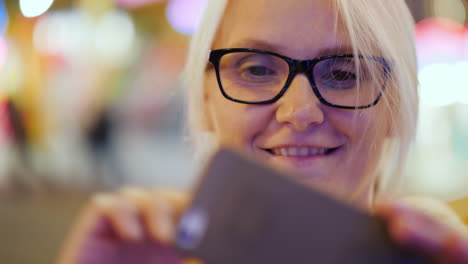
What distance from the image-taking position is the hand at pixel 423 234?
0.93 feet

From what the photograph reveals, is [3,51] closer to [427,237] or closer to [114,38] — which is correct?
[114,38]

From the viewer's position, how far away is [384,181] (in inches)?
27.5

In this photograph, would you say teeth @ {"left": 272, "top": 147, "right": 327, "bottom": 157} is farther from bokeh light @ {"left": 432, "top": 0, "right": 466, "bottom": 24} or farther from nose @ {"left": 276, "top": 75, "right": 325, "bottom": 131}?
bokeh light @ {"left": 432, "top": 0, "right": 466, "bottom": 24}

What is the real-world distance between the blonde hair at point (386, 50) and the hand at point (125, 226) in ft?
0.93

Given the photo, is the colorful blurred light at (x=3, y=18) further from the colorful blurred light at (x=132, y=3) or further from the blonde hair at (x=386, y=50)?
the blonde hair at (x=386, y=50)

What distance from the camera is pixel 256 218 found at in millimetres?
302

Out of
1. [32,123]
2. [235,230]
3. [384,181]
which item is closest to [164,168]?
[32,123]

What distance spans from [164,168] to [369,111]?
3226mm

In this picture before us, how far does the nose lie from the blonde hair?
8 cm

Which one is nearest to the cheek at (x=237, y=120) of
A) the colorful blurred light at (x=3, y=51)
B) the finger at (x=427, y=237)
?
the finger at (x=427, y=237)

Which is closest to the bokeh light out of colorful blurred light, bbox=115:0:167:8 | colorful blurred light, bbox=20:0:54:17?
colorful blurred light, bbox=20:0:54:17

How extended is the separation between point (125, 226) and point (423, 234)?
0.25m

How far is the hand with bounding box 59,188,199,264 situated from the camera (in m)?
0.39

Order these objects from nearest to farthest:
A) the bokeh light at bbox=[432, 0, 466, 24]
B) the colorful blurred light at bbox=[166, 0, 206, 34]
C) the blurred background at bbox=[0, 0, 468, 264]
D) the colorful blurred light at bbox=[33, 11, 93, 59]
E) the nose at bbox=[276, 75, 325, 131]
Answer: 1. the nose at bbox=[276, 75, 325, 131]
2. the bokeh light at bbox=[432, 0, 466, 24]
3. the blurred background at bbox=[0, 0, 468, 264]
4. the colorful blurred light at bbox=[33, 11, 93, 59]
5. the colorful blurred light at bbox=[166, 0, 206, 34]
